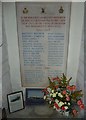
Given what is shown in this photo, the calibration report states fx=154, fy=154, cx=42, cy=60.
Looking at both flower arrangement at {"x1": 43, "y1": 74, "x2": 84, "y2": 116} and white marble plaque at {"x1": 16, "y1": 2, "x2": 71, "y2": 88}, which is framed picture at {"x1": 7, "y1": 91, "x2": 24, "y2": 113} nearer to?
white marble plaque at {"x1": 16, "y1": 2, "x2": 71, "y2": 88}

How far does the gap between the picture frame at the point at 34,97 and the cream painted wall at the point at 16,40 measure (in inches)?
5.0

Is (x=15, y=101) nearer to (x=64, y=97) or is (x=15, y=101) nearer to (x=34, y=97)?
(x=34, y=97)

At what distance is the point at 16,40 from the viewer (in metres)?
1.61

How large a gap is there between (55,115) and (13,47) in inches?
33.9

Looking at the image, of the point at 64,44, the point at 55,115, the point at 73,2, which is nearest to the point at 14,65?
the point at 64,44

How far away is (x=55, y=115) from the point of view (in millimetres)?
1662

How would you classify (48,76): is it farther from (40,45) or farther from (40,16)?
(40,16)

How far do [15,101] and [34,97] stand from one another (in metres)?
0.22

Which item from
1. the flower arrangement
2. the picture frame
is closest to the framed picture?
the picture frame

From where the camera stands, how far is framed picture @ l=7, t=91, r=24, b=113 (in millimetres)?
1651

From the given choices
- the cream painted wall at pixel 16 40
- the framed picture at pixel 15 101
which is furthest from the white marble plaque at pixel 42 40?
the framed picture at pixel 15 101

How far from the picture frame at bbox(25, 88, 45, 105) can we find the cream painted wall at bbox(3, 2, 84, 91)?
0.42 ft

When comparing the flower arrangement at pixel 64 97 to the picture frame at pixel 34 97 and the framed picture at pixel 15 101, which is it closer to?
the picture frame at pixel 34 97

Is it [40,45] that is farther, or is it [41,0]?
[40,45]
